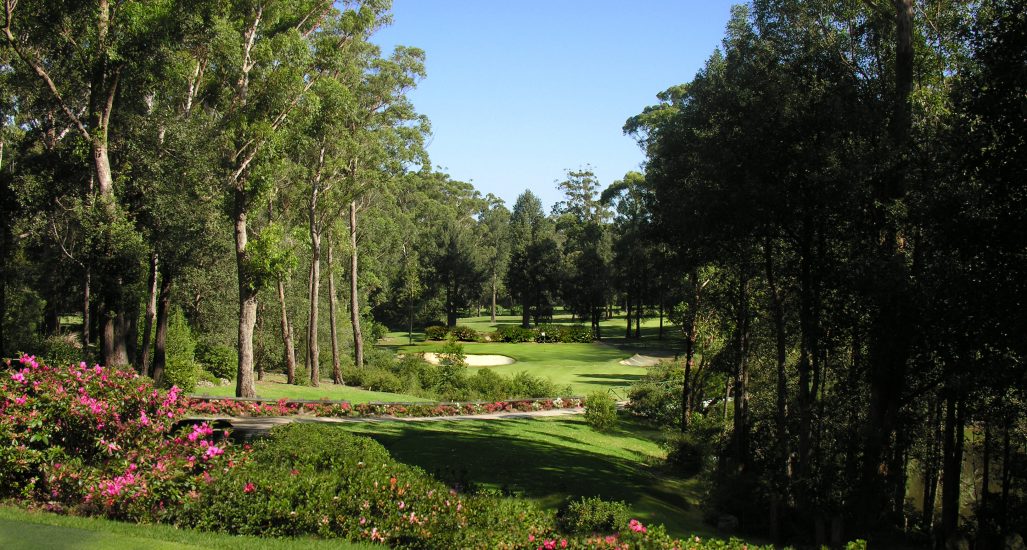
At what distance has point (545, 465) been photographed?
15891 mm

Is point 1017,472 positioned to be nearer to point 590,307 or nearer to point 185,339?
point 185,339

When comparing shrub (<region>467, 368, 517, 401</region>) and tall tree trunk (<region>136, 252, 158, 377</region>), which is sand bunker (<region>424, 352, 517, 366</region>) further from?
tall tree trunk (<region>136, 252, 158, 377</region>)

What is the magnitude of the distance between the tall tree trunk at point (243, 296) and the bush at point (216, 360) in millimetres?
9893

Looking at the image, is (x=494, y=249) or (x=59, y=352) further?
(x=494, y=249)

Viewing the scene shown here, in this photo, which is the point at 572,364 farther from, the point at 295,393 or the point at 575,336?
the point at 295,393

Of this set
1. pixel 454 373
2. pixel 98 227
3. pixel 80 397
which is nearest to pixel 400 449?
pixel 80 397

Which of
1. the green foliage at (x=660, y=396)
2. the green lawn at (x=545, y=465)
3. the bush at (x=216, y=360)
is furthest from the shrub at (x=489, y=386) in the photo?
the bush at (x=216, y=360)

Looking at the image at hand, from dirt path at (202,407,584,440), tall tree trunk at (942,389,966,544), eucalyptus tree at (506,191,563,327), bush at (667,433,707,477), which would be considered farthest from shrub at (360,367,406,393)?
eucalyptus tree at (506,191,563,327)

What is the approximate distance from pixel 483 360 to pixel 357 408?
29222 mm

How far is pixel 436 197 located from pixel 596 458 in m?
75.3

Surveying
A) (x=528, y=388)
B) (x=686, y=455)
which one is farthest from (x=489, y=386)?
(x=686, y=455)

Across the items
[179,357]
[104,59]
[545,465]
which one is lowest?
[545,465]

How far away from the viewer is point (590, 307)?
Result: 77625 millimetres

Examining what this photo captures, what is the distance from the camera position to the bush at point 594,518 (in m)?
10.5
